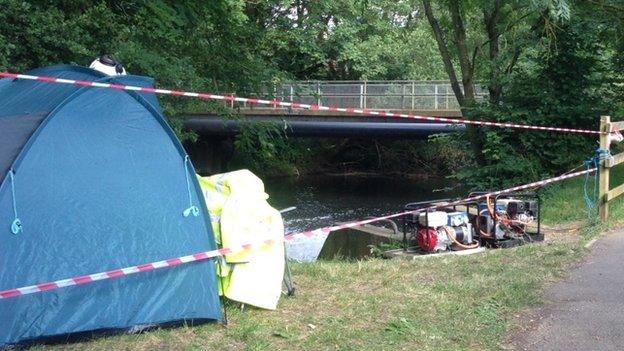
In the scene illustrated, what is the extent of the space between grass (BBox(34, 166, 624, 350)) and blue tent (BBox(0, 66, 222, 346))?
219 millimetres

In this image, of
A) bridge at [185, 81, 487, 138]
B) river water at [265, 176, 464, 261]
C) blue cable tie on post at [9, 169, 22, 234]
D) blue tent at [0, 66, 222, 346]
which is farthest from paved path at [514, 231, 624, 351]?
bridge at [185, 81, 487, 138]

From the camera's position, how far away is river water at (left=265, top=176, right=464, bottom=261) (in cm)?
2184

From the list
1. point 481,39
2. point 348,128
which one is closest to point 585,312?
point 481,39

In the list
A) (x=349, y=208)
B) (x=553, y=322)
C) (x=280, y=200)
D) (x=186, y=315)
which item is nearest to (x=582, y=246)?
(x=553, y=322)

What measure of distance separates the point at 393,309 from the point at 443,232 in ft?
10.1

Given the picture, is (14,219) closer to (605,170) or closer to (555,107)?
(605,170)

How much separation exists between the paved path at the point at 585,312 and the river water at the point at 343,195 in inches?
232

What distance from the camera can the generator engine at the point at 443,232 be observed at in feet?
27.6

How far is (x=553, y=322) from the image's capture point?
523cm

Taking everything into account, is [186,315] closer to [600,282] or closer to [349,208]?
[600,282]

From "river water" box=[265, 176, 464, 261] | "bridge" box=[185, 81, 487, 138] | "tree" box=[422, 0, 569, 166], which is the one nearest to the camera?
"tree" box=[422, 0, 569, 166]

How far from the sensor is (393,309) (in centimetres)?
555

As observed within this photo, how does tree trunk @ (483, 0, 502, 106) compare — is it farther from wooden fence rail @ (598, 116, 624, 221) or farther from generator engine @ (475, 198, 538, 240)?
generator engine @ (475, 198, 538, 240)

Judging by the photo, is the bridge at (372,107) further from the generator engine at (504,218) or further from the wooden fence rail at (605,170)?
the generator engine at (504,218)
